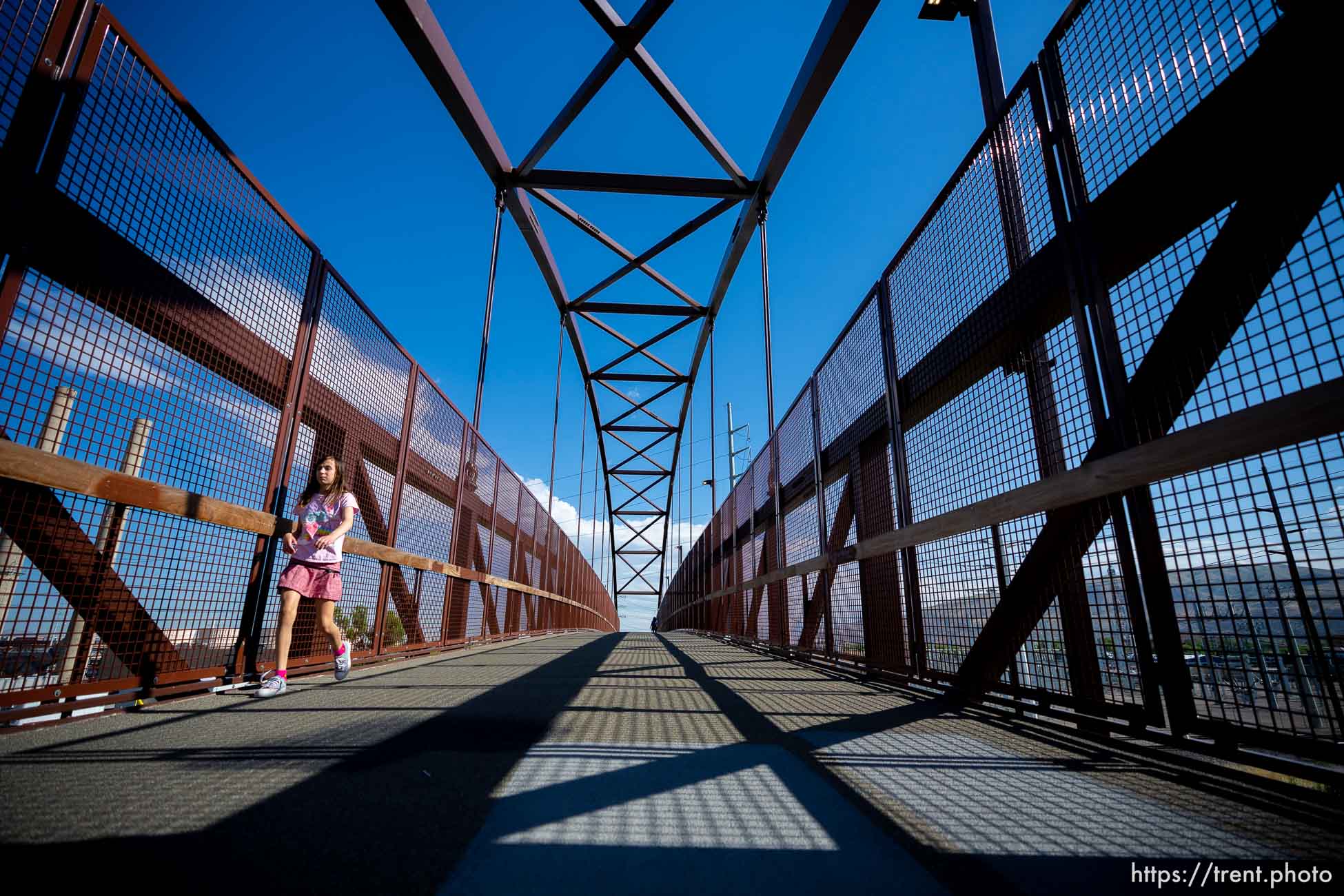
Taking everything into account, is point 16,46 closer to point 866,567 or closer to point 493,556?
point 866,567

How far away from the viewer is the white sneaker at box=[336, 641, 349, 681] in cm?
318

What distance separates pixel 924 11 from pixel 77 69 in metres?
4.18

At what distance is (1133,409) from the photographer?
1778 millimetres

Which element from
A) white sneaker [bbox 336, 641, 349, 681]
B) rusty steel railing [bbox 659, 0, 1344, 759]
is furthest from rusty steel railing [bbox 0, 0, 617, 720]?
rusty steel railing [bbox 659, 0, 1344, 759]

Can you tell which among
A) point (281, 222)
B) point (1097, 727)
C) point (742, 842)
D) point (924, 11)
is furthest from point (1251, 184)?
point (281, 222)

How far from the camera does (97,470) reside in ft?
6.70

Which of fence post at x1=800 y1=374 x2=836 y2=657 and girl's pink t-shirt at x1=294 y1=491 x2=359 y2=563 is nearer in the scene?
girl's pink t-shirt at x1=294 y1=491 x2=359 y2=563

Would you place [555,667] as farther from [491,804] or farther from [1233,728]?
[1233,728]

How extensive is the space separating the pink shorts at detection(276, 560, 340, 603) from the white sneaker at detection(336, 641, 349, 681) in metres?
0.33

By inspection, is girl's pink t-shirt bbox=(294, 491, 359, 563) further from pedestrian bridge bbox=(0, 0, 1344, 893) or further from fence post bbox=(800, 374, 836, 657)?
fence post bbox=(800, 374, 836, 657)

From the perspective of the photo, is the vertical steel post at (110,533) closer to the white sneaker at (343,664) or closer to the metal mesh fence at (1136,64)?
the white sneaker at (343,664)

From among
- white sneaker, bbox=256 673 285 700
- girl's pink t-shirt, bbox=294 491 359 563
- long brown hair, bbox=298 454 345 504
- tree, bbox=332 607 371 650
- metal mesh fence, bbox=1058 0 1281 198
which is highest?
metal mesh fence, bbox=1058 0 1281 198

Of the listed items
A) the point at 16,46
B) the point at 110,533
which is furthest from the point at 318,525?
the point at 16,46

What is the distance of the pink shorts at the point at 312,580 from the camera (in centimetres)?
292
